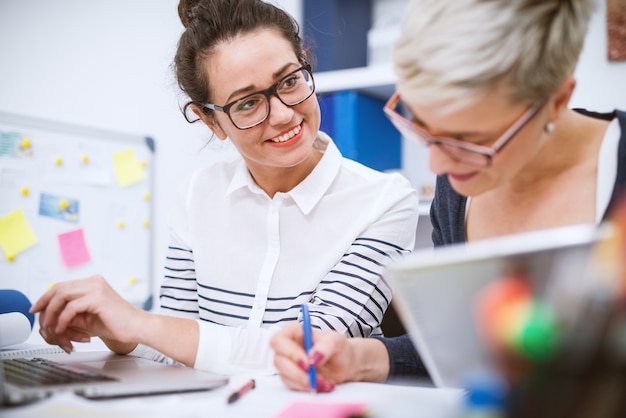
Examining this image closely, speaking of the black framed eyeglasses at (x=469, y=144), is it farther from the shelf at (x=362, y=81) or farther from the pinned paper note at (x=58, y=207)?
the pinned paper note at (x=58, y=207)

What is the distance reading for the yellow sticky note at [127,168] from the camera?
225 centimetres

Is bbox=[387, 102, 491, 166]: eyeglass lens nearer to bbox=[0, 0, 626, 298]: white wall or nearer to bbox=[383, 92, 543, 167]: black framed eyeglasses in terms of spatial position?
bbox=[383, 92, 543, 167]: black framed eyeglasses

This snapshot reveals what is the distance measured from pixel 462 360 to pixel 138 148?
6.54 feet

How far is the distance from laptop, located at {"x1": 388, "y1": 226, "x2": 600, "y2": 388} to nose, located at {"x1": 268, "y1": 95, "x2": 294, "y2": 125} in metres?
0.67

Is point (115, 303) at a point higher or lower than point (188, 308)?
higher

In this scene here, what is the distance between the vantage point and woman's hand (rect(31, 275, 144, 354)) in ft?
2.89

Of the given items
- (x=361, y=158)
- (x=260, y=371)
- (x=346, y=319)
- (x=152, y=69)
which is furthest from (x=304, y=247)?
(x=152, y=69)

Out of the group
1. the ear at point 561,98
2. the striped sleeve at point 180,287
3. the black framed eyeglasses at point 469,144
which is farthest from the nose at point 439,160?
the striped sleeve at point 180,287

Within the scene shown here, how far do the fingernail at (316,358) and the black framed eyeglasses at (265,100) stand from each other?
568mm

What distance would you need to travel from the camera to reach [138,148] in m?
2.33

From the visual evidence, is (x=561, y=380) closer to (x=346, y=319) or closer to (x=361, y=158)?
(x=346, y=319)

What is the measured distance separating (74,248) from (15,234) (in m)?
0.21

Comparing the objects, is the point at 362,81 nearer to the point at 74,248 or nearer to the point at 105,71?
the point at 105,71

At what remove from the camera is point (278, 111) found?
3.84ft
